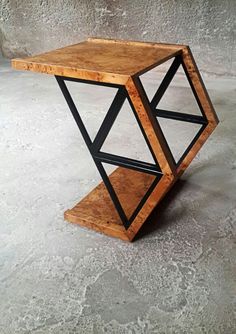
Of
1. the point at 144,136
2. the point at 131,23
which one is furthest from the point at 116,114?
the point at 131,23

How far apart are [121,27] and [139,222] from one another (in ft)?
10.4

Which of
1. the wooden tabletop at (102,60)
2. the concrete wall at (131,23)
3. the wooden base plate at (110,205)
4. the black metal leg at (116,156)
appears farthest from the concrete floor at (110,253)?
the concrete wall at (131,23)

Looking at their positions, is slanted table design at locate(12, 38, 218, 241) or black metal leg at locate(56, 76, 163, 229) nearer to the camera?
slanted table design at locate(12, 38, 218, 241)

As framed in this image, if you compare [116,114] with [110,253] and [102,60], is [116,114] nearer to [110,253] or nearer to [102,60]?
[102,60]

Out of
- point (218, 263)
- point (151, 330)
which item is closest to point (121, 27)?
point (218, 263)

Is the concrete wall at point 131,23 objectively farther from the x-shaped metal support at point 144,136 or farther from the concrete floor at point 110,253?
the x-shaped metal support at point 144,136

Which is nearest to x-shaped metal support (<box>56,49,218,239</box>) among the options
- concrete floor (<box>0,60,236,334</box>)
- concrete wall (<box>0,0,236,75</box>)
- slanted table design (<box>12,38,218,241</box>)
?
slanted table design (<box>12,38,218,241</box>)

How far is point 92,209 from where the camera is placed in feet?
6.66

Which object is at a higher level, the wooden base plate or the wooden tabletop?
the wooden tabletop

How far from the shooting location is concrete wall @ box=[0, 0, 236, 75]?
3.86 metres

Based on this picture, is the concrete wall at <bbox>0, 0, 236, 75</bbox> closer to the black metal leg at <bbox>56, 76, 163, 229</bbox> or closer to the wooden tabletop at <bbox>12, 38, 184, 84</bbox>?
the wooden tabletop at <bbox>12, 38, 184, 84</bbox>

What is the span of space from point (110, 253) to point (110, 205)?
1.15 feet

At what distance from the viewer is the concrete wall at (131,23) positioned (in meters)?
3.86

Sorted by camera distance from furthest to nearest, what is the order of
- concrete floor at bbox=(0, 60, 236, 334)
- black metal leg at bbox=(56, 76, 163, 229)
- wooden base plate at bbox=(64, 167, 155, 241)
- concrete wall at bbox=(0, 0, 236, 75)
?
1. concrete wall at bbox=(0, 0, 236, 75)
2. wooden base plate at bbox=(64, 167, 155, 241)
3. black metal leg at bbox=(56, 76, 163, 229)
4. concrete floor at bbox=(0, 60, 236, 334)
